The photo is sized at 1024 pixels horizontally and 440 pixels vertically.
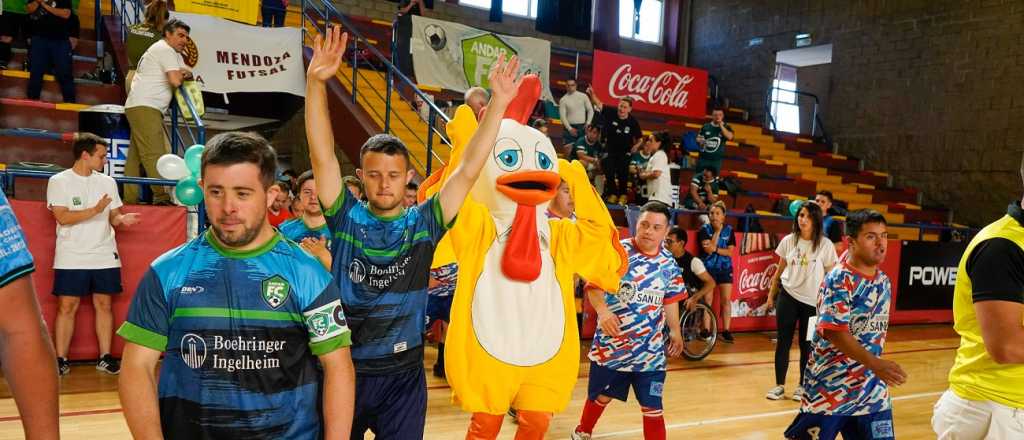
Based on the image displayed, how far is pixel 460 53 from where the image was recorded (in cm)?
1060

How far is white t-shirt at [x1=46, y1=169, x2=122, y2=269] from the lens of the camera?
504cm

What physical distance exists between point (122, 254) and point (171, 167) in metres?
0.87

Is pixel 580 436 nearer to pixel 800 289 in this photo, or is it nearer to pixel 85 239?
pixel 800 289

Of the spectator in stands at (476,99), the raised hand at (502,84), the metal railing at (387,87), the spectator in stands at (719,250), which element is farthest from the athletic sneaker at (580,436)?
the spectator in stands at (719,250)

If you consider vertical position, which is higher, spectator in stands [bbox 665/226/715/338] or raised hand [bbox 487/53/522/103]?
raised hand [bbox 487/53/522/103]

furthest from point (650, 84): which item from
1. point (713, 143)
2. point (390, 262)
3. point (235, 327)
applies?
point (235, 327)

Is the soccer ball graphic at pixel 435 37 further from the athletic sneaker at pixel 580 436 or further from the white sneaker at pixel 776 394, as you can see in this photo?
the athletic sneaker at pixel 580 436

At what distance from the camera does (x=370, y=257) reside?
2.51 meters

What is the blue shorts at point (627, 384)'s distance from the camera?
3.82 meters

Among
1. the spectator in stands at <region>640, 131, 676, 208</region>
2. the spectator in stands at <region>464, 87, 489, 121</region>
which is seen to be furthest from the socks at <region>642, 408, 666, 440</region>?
the spectator in stands at <region>640, 131, 676, 208</region>

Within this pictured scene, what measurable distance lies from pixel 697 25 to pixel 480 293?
53.4 feet

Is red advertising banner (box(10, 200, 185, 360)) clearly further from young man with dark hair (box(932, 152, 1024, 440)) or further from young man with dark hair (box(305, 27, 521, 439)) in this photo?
young man with dark hair (box(932, 152, 1024, 440))

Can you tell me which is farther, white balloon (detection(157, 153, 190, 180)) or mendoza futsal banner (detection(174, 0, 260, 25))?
mendoza futsal banner (detection(174, 0, 260, 25))

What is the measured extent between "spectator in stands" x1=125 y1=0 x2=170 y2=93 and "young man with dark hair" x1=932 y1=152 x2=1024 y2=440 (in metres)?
6.48
